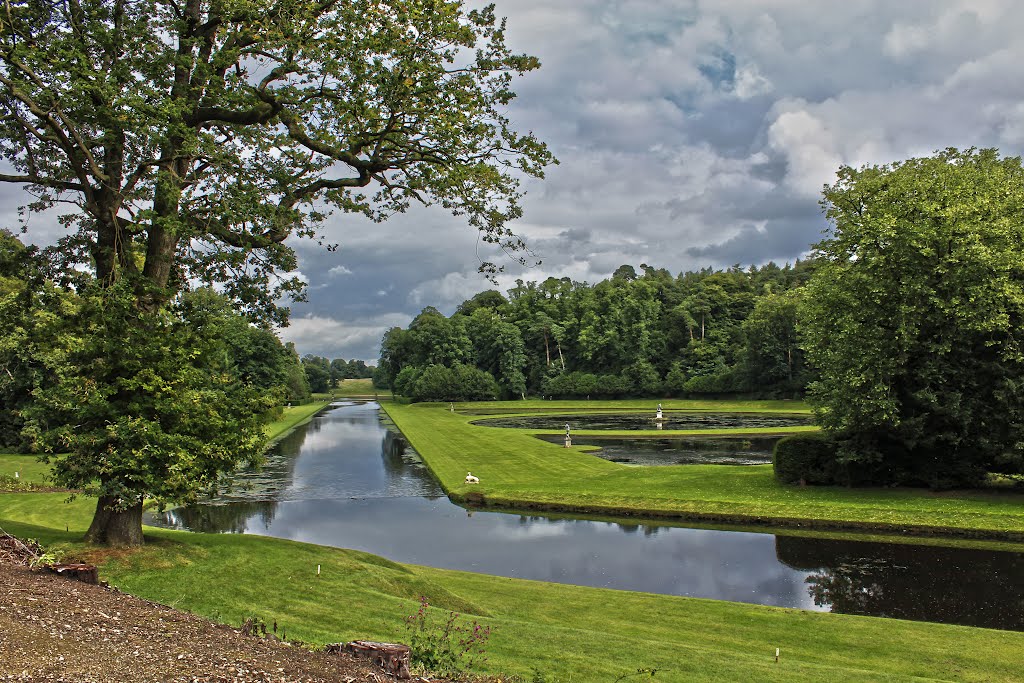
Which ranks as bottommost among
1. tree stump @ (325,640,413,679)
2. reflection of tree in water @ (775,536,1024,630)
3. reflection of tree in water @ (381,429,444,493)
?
reflection of tree in water @ (775,536,1024,630)

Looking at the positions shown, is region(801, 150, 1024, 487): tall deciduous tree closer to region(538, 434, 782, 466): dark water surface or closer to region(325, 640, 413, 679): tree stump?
region(538, 434, 782, 466): dark water surface

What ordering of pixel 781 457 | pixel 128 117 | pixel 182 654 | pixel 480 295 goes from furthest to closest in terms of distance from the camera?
pixel 480 295
pixel 781 457
pixel 128 117
pixel 182 654

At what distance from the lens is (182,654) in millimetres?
7191

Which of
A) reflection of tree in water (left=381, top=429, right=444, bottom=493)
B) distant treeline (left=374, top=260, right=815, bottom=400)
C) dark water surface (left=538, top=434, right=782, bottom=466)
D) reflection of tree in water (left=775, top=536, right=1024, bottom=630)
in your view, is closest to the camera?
reflection of tree in water (left=775, top=536, right=1024, bottom=630)

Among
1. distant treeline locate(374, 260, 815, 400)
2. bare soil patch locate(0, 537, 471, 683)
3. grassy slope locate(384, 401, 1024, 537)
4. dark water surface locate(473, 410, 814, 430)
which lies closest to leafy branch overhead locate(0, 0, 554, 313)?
bare soil patch locate(0, 537, 471, 683)

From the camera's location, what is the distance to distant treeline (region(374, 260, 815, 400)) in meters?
94.1

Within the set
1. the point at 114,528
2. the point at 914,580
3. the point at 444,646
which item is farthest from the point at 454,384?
the point at 444,646

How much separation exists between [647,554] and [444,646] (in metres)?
11.3

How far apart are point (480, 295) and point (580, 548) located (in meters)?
153

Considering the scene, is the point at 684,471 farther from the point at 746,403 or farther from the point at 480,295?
the point at 480,295

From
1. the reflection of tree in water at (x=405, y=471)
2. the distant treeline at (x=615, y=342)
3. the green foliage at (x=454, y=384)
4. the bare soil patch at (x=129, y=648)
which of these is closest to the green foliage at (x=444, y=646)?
the bare soil patch at (x=129, y=648)

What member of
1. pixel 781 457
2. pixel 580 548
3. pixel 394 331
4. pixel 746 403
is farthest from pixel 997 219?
pixel 394 331

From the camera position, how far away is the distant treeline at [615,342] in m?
94.1

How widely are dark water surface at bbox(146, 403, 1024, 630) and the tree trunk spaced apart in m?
7.72
